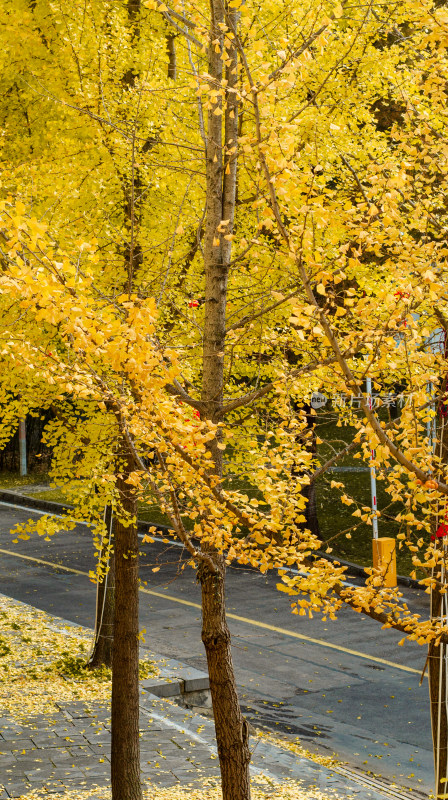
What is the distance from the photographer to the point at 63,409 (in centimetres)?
956

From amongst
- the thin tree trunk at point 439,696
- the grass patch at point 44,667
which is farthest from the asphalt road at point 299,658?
the thin tree trunk at point 439,696

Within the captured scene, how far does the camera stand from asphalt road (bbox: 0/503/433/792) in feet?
29.4

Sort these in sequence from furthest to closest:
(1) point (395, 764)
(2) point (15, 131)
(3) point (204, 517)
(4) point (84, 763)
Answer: (2) point (15, 131), (1) point (395, 764), (4) point (84, 763), (3) point (204, 517)

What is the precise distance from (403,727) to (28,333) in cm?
568

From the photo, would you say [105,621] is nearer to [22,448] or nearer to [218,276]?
[218,276]

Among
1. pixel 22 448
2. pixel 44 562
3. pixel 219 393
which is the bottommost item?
pixel 44 562

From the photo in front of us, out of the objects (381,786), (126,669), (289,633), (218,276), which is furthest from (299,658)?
(218,276)

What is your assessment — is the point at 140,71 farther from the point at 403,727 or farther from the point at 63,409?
the point at 403,727

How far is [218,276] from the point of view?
5.71 m

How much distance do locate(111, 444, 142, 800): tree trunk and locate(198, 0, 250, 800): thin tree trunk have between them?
170cm

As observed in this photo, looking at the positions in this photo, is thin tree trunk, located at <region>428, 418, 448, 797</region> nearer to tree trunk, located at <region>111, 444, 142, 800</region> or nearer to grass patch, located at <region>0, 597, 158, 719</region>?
tree trunk, located at <region>111, 444, 142, 800</region>

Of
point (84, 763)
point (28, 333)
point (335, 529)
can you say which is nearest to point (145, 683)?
point (84, 763)

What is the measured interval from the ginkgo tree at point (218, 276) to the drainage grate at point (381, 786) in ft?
5.32

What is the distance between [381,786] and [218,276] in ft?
16.3
